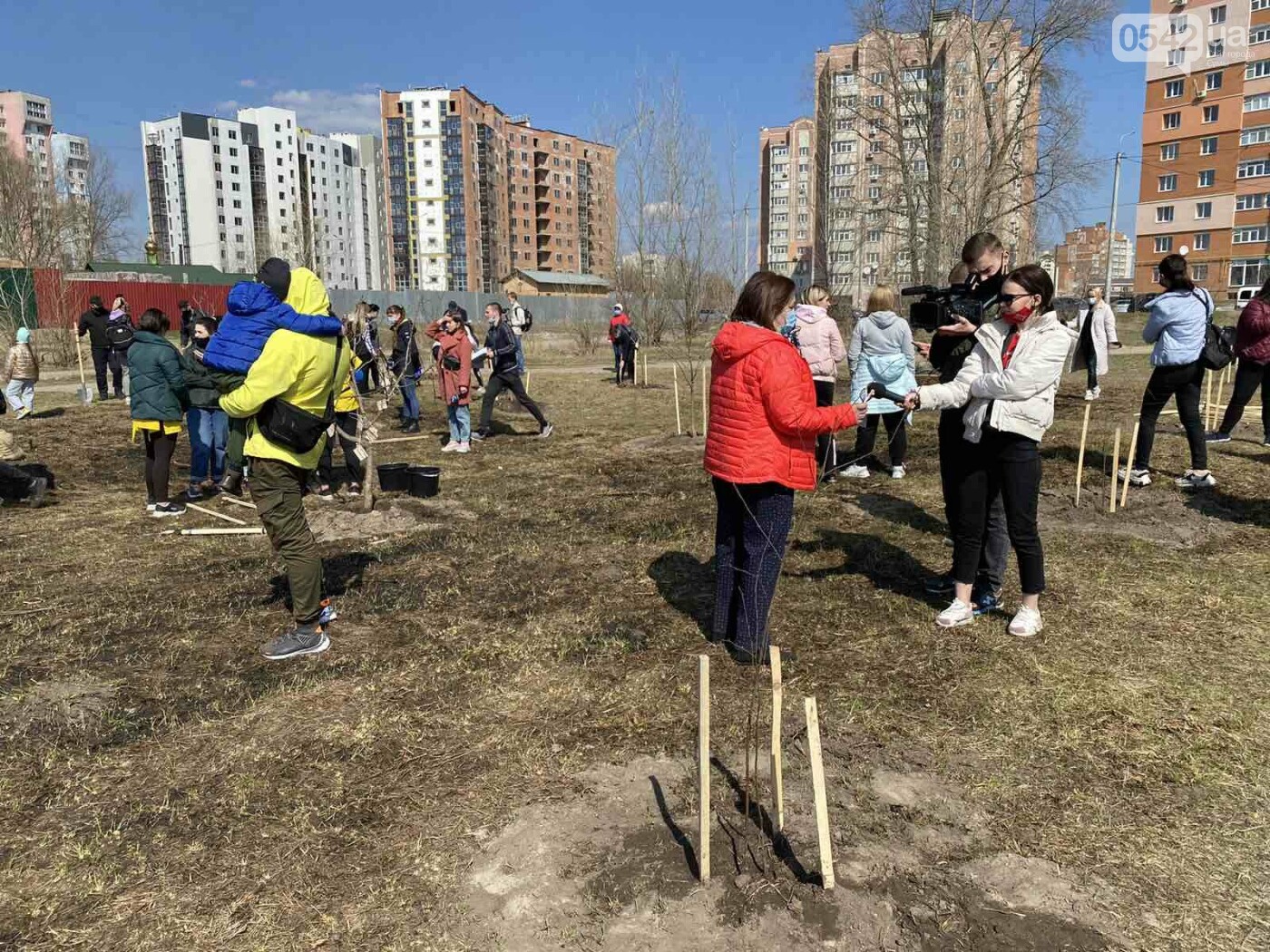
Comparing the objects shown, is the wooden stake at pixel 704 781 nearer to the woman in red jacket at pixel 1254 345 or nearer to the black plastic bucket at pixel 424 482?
the black plastic bucket at pixel 424 482

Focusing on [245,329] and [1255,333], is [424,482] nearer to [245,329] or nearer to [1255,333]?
[245,329]

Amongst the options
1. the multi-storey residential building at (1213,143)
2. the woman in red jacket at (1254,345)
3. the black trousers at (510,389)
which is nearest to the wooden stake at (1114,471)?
the woman in red jacket at (1254,345)

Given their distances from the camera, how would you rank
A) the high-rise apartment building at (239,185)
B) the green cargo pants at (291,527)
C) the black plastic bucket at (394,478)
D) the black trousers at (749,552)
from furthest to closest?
the high-rise apartment building at (239,185) → the black plastic bucket at (394,478) → the green cargo pants at (291,527) → the black trousers at (749,552)

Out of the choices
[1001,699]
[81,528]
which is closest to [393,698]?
[1001,699]

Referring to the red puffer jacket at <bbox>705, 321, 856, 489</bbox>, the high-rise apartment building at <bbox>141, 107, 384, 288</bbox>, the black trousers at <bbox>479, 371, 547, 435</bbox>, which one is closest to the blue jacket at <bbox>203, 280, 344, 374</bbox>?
the red puffer jacket at <bbox>705, 321, 856, 489</bbox>

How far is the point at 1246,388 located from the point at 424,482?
25.2 feet

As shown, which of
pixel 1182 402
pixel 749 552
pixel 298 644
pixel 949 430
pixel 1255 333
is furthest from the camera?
pixel 1255 333

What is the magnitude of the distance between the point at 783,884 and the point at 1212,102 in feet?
245

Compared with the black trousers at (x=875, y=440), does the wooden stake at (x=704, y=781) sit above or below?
below

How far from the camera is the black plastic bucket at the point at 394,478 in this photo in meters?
7.61

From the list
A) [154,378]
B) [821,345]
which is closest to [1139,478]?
[821,345]

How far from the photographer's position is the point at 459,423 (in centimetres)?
1014

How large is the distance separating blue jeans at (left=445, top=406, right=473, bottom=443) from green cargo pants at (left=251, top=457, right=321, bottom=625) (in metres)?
5.84

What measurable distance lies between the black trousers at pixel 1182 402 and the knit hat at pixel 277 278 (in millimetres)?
6464
